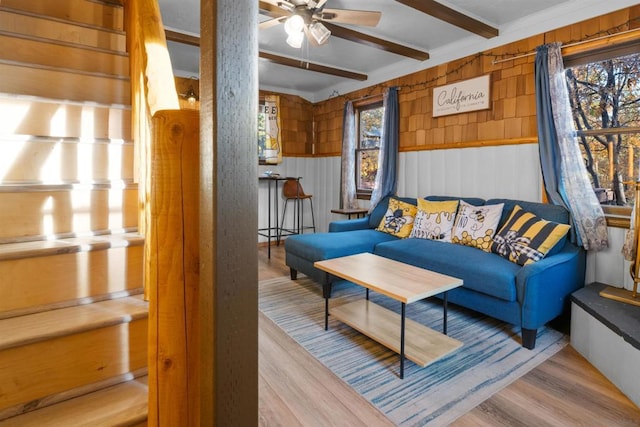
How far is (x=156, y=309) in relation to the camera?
81 centimetres

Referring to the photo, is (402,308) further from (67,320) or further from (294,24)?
(294,24)

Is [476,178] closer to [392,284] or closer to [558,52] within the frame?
[558,52]

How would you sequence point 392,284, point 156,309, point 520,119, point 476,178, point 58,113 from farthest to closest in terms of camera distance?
point 476,178 < point 520,119 < point 392,284 < point 58,113 < point 156,309

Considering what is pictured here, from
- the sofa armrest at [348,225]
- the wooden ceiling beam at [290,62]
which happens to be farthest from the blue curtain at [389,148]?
the wooden ceiling beam at [290,62]

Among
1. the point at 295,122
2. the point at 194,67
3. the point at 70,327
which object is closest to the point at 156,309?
the point at 70,327

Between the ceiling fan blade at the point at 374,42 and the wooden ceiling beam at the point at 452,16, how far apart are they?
74cm

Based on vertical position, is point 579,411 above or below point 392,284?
below

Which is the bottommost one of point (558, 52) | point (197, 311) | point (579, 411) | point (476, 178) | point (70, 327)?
point (579, 411)

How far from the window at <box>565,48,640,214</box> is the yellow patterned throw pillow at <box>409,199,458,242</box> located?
47.1 inches

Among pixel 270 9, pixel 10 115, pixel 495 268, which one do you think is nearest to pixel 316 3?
pixel 270 9

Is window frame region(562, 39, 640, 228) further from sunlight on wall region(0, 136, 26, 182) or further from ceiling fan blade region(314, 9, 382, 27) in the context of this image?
sunlight on wall region(0, 136, 26, 182)

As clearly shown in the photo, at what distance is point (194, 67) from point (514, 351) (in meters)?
4.81

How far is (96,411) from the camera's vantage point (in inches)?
39.0

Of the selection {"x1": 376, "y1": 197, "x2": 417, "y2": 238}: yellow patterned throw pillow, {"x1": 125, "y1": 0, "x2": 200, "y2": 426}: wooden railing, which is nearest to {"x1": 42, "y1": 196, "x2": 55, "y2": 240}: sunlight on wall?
{"x1": 125, "y1": 0, "x2": 200, "y2": 426}: wooden railing
